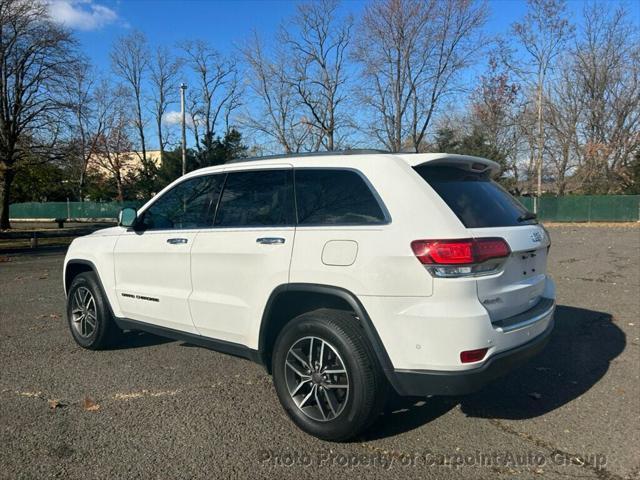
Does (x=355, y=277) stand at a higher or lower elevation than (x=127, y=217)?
lower

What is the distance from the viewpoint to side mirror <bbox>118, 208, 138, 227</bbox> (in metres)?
4.69

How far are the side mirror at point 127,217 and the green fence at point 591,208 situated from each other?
34667 mm

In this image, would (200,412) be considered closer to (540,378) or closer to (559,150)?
(540,378)

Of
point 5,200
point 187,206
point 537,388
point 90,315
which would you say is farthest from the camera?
point 5,200

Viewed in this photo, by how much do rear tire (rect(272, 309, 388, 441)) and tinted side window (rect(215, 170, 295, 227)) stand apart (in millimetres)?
785

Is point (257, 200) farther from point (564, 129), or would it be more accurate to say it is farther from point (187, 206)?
point (564, 129)

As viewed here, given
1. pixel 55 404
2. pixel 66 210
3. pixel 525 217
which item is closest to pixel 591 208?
pixel 525 217

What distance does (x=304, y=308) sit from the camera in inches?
143

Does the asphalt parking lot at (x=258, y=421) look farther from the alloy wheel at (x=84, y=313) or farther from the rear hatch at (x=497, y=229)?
the rear hatch at (x=497, y=229)

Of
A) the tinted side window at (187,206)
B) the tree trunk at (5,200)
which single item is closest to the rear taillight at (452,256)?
the tinted side window at (187,206)

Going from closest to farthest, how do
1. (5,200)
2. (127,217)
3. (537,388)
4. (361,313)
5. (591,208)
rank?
(361,313) → (537,388) → (127,217) → (5,200) → (591,208)

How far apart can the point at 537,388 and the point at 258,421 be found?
7.65 ft

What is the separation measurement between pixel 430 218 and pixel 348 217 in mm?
550

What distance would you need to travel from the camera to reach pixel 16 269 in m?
12.2
